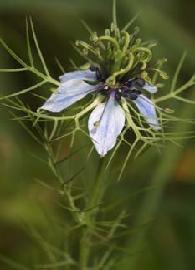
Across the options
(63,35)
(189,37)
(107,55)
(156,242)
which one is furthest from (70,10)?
(107,55)

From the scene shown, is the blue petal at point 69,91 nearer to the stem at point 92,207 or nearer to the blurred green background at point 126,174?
the stem at point 92,207

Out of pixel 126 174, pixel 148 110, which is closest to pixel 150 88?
pixel 148 110

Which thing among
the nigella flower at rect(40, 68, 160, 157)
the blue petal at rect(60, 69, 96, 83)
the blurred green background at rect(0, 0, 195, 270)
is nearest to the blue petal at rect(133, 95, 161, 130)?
the nigella flower at rect(40, 68, 160, 157)

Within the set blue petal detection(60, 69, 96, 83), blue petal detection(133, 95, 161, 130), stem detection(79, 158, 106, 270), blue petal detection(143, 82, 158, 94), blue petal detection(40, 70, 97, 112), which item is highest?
blue petal detection(60, 69, 96, 83)

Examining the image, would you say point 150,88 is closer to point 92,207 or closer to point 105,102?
point 105,102

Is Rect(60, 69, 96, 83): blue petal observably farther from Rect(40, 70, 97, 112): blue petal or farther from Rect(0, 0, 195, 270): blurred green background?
Rect(0, 0, 195, 270): blurred green background

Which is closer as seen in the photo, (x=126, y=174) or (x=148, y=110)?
(x=148, y=110)
